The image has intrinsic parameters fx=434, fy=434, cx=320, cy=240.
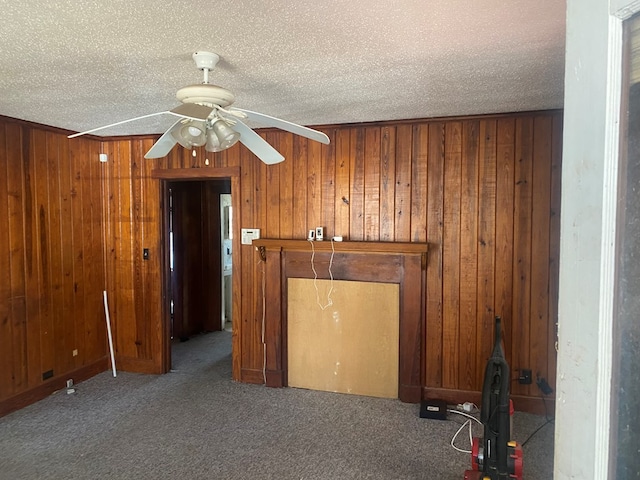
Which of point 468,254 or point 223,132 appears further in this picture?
point 468,254

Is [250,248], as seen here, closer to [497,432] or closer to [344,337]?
[344,337]

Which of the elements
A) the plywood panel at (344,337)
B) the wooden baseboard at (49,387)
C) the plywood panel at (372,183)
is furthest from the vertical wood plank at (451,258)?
the wooden baseboard at (49,387)

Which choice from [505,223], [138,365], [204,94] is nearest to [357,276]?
[505,223]

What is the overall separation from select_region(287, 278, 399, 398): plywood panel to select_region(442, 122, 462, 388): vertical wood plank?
39 centimetres

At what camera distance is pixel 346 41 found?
6.16 ft

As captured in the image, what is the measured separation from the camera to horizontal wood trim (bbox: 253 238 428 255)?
337 cm

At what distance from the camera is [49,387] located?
3.64 m

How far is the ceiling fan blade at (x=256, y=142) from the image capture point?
2.19m

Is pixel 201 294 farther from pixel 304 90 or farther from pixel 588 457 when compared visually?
pixel 588 457

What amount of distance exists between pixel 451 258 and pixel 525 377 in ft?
3.42

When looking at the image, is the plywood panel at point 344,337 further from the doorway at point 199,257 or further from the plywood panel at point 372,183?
the doorway at point 199,257

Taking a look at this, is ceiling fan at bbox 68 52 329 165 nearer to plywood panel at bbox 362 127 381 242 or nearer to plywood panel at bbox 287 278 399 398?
plywood panel at bbox 362 127 381 242

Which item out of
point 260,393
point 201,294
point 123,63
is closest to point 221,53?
point 123,63

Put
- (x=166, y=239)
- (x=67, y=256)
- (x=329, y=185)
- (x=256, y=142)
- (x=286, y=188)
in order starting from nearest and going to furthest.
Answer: (x=256, y=142) < (x=329, y=185) < (x=286, y=188) < (x=67, y=256) < (x=166, y=239)
